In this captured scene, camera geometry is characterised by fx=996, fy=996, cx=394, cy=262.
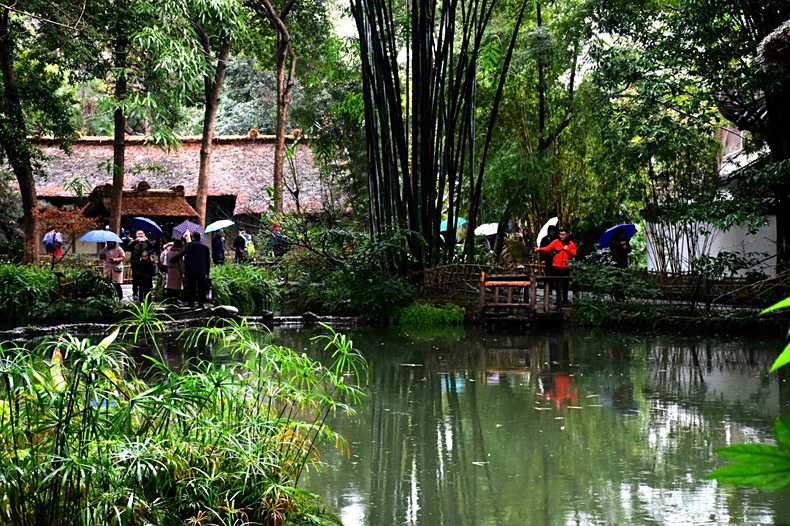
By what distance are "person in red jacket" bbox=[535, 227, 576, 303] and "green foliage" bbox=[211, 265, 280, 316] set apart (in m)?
4.83

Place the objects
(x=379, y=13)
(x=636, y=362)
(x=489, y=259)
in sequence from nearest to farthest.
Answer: (x=636, y=362), (x=379, y=13), (x=489, y=259)

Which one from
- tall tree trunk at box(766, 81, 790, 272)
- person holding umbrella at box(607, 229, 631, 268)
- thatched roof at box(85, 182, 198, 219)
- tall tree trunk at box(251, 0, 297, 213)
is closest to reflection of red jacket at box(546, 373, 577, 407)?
tall tree trunk at box(766, 81, 790, 272)

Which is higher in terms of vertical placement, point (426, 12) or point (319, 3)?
point (319, 3)

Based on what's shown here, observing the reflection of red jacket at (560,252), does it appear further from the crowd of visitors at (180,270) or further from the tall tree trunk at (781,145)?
the crowd of visitors at (180,270)

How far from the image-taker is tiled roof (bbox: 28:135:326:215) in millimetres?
29672

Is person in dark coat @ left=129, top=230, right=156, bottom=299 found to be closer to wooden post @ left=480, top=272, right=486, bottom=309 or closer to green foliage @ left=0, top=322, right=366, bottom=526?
wooden post @ left=480, top=272, right=486, bottom=309

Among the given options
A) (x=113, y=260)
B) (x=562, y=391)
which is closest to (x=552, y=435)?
(x=562, y=391)

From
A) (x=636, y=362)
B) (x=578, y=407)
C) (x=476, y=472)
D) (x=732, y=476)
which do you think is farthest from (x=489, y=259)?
(x=732, y=476)

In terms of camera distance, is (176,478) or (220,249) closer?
(176,478)

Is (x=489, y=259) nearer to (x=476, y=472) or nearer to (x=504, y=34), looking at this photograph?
(x=504, y=34)

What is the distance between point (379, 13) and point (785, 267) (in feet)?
19.7

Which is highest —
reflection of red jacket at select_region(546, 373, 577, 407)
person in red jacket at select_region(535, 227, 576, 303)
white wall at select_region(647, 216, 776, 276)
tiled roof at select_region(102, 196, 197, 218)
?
tiled roof at select_region(102, 196, 197, 218)

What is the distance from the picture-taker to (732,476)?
2.77ft

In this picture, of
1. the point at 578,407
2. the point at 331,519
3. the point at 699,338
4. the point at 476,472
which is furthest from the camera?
the point at 699,338
